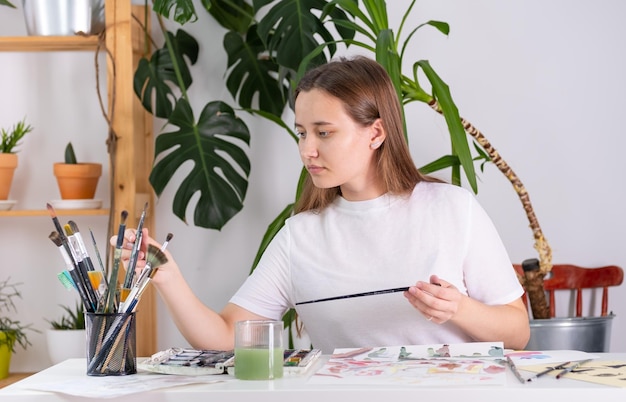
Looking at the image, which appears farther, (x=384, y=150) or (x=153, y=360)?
(x=384, y=150)

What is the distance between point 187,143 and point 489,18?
108 cm

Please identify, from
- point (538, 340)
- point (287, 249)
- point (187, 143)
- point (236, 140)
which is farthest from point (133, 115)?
point (538, 340)

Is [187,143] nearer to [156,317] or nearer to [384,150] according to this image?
[156,317]

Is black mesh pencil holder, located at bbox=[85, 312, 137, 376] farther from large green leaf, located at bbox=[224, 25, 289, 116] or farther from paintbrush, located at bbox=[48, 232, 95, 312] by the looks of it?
large green leaf, located at bbox=[224, 25, 289, 116]

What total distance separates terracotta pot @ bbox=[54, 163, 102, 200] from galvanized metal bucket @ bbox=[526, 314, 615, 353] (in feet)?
4.77

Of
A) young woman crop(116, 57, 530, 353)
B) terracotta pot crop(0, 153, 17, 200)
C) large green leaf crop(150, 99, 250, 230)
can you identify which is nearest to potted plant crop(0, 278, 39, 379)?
terracotta pot crop(0, 153, 17, 200)

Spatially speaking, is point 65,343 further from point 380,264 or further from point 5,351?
point 380,264

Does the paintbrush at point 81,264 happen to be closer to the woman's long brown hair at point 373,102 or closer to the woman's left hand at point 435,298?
the woman's left hand at point 435,298

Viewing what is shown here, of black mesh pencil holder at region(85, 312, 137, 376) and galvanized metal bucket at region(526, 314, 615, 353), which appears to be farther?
galvanized metal bucket at region(526, 314, 615, 353)

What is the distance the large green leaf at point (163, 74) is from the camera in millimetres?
Answer: 2895

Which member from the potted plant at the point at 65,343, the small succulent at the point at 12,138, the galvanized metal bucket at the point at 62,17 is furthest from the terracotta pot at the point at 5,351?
the galvanized metal bucket at the point at 62,17

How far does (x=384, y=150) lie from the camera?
1.95m

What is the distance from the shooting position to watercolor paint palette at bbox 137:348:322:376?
53.8 inches

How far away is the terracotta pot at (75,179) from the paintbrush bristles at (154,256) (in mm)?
1429
